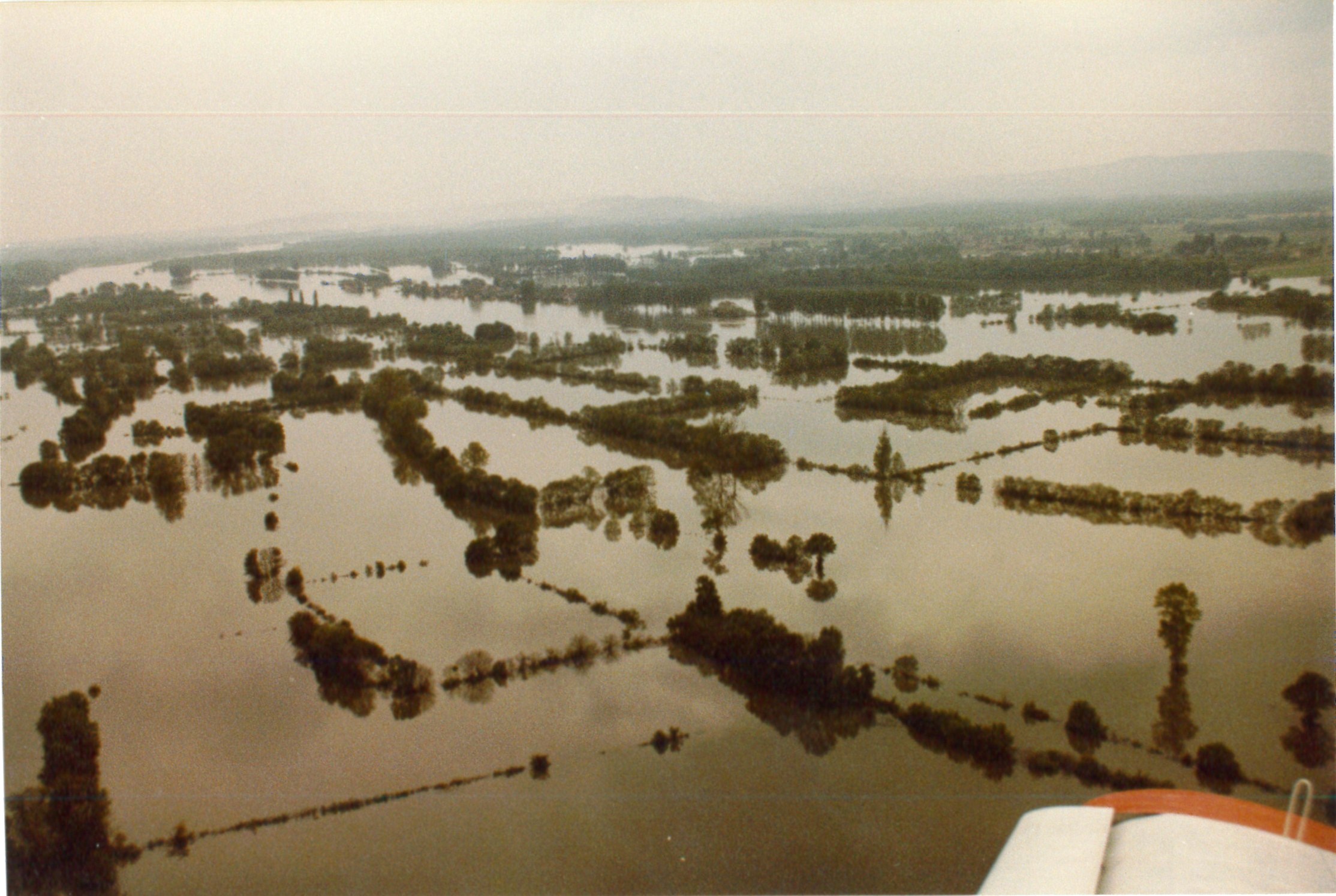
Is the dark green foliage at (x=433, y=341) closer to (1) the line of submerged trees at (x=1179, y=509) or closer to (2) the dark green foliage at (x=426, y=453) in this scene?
(2) the dark green foliage at (x=426, y=453)

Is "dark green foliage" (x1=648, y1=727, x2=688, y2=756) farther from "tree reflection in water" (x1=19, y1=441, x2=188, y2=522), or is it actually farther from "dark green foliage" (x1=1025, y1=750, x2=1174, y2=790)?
"tree reflection in water" (x1=19, y1=441, x2=188, y2=522)

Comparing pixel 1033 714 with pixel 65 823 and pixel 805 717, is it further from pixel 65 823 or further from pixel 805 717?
pixel 65 823

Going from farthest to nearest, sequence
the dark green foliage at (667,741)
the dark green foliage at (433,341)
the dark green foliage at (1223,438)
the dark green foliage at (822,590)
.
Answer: the dark green foliage at (433,341) < the dark green foliage at (1223,438) < the dark green foliage at (822,590) < the dark green foliage at (667,741)

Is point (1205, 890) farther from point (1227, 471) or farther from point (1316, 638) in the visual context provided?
point (1227, 471)

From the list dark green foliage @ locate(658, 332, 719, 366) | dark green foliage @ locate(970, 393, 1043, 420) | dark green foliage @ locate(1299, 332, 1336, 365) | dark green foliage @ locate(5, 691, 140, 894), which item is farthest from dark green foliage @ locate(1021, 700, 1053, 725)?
dark green foliage @ locate(658, 332, 719, 366)

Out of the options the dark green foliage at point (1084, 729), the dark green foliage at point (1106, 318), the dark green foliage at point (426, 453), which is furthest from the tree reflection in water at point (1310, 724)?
the dark green foliage at point (426, 453)

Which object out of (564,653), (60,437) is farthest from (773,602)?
(60,437)

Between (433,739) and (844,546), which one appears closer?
(433,739)
